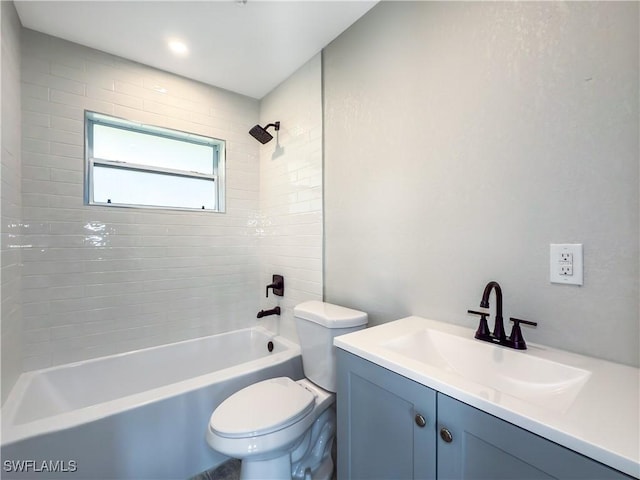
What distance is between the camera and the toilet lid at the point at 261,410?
1.15 metres

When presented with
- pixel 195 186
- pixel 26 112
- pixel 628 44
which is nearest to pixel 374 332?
pixel 628 44

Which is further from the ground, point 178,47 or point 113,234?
point 178,47

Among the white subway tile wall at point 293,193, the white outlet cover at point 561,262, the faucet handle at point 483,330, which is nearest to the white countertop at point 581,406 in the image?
the faucet handle at point 483,330

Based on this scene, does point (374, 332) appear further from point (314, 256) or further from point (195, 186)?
point (195, 186)

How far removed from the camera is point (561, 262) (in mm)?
939

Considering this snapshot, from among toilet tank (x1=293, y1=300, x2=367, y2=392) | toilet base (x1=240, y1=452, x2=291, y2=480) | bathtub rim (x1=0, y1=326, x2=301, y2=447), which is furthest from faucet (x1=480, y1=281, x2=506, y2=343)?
bathtub rim (x1=0, y1=326, x2=301, y2=447)

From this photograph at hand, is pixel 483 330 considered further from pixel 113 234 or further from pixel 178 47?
pixel 178 47

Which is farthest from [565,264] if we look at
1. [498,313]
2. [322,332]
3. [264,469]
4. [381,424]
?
[264,469]

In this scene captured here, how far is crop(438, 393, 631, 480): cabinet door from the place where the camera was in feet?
1.79

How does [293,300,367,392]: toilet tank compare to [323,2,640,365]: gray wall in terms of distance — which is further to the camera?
[293,300,367,392]: toilet tank

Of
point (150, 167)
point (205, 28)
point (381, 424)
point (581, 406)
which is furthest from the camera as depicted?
Answer: point (150, 167)

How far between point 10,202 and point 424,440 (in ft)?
7.03

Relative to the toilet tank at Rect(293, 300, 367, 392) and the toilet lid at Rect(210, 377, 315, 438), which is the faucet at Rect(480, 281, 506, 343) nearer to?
the toilet tank at Rect(293, 300, 367, 392)

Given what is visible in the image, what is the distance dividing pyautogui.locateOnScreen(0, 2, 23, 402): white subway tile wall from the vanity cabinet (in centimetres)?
163
